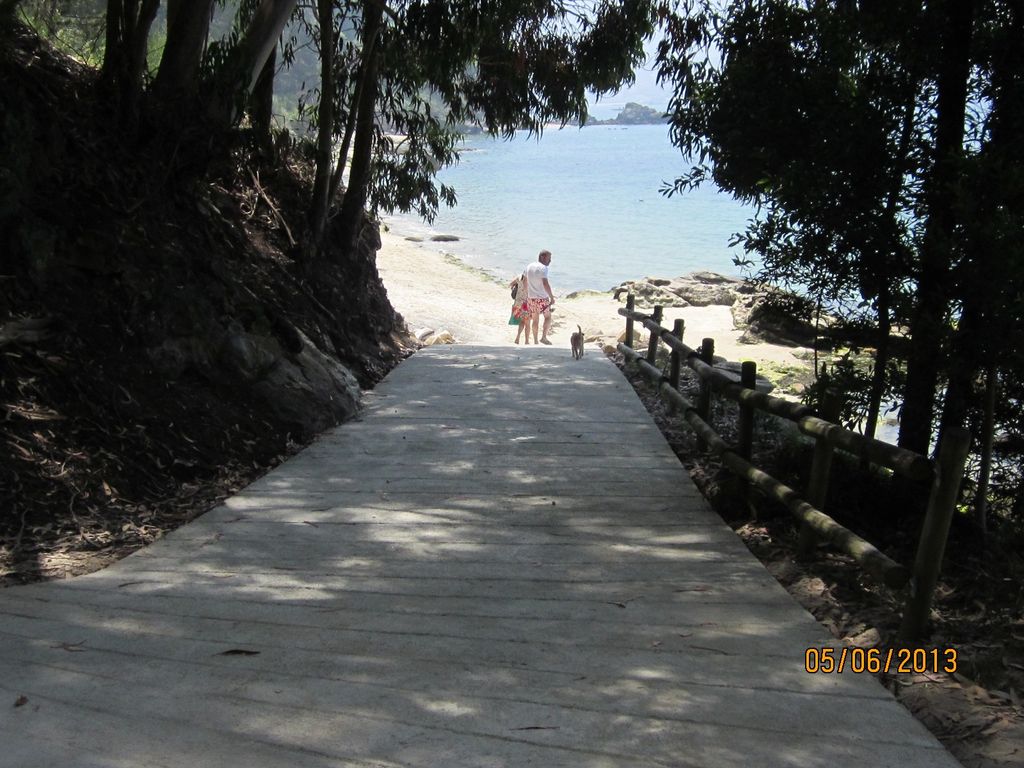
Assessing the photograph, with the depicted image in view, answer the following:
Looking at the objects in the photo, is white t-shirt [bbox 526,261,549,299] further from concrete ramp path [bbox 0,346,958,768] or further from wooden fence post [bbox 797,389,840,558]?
wooden fence post [bbox 797,389,840,558]

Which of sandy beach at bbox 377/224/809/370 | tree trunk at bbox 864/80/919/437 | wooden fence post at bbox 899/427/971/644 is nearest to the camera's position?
wooden fence post at bbox 899/427/971/644

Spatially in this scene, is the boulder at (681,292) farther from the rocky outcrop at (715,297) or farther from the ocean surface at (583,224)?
the ocean surface at (583,224)

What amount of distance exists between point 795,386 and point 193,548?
11733 mm

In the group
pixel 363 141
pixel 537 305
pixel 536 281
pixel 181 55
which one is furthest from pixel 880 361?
pixel 537 305

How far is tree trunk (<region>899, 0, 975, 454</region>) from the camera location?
562cm

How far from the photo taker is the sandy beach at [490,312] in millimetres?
19141

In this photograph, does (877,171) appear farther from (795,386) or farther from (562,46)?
(795,386)

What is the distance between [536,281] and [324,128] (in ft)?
16.5

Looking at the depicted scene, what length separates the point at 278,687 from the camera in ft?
11.9

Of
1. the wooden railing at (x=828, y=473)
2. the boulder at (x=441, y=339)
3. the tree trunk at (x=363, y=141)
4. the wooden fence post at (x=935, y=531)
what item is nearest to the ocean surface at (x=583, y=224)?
the boulder at (x=441, y=339)

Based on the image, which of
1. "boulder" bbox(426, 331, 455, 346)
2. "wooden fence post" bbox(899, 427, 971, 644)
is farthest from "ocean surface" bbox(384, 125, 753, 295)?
"wooden fence post" bbox(899, 427, 971, 644)

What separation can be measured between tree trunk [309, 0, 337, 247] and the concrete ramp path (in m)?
5.57

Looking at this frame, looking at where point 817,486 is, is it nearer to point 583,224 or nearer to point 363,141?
point 363,141
